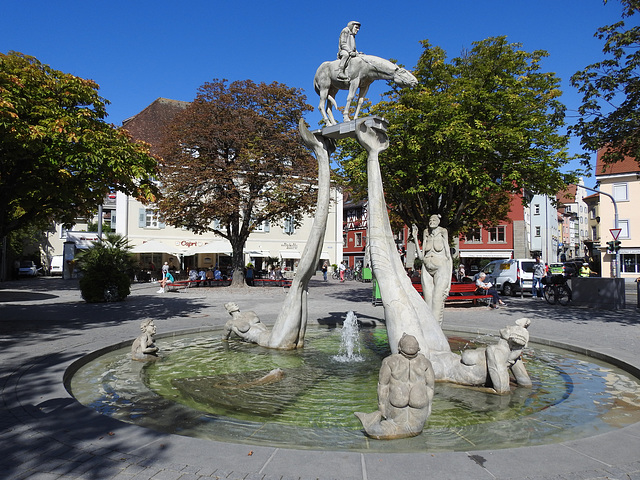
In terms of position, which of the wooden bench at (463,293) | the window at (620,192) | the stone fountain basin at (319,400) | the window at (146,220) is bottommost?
the stone fountain basin at (319,400)

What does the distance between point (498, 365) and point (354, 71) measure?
5.58 m

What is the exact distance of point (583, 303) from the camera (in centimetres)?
1728

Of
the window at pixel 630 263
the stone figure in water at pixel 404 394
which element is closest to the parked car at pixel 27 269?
the stone figure in water at pixel 404 394

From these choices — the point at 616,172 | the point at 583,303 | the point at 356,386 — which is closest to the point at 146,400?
the point at 356,386

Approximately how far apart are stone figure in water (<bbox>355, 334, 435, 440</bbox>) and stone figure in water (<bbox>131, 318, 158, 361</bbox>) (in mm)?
4828

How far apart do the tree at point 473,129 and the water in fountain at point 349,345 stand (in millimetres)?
6877

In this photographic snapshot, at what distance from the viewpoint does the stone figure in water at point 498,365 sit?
5.90 meters

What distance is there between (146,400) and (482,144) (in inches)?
506

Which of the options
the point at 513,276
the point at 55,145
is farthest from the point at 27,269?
the point at 513,276

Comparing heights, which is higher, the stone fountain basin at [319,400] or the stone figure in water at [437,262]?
the stone figure in water at [437,262]

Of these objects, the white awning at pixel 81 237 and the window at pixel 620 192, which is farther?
the white awning at pixel 81 237

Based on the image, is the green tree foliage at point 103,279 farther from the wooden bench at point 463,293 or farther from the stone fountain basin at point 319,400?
the wooden bench at point 463,293

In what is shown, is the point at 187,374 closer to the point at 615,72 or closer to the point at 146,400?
the point at 146,400

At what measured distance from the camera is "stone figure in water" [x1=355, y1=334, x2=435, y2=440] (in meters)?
Result: 4.27
